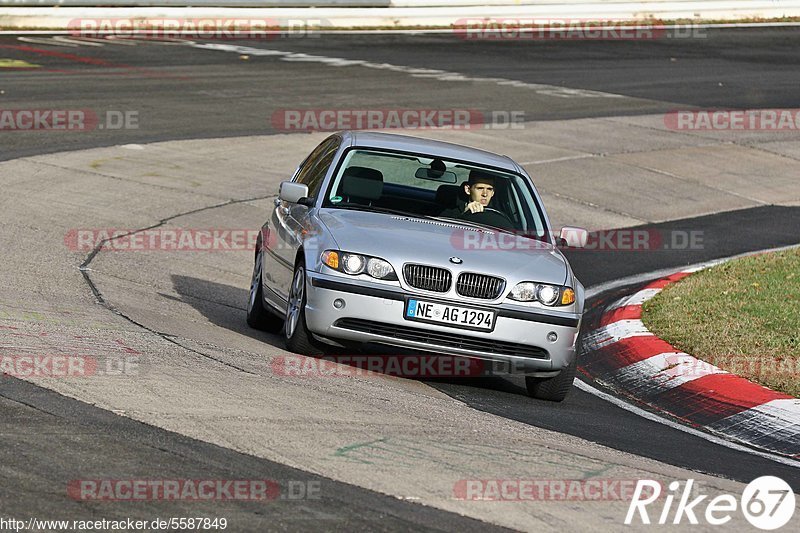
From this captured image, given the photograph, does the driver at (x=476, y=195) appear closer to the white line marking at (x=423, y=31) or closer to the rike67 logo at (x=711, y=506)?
the rike67 logo at (x=711, y=506)

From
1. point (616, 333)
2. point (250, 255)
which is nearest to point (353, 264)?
point (616, 333)

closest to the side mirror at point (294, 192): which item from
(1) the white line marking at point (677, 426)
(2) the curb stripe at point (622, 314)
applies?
(1) the white line marking at point (677, 426)

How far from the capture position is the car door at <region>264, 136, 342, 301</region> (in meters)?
9.51

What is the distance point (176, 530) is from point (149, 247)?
329 inches

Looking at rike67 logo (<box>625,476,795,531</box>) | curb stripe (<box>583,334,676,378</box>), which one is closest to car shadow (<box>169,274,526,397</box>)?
curb stripe (<box>583,334,676,378</box>)

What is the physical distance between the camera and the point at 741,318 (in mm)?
11141

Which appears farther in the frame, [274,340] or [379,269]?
[274,340]

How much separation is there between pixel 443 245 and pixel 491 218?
106 centimetres

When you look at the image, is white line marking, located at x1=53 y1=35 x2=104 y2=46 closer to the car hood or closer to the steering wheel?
the steering wheel

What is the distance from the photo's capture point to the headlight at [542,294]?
8711 millimetres

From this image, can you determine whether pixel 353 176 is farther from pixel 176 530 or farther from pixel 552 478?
pixel 176 530

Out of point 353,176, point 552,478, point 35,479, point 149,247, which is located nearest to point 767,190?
point 149,247

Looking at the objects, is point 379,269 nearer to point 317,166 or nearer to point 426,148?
point 426,148

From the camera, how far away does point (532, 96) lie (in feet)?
82.6
